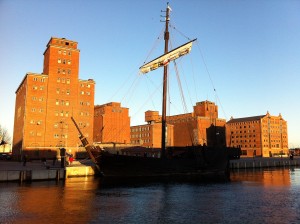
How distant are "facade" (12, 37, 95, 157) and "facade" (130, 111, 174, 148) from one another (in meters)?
48.5

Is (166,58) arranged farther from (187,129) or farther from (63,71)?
(187,129)

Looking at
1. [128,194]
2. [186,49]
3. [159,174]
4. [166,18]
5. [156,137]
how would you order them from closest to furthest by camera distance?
1. [128,194]
2. [159,174]
3. [186,49]
4. [166,18]
5. [156,137]

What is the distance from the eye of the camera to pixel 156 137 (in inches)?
4958

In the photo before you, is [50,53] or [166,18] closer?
[166,18]

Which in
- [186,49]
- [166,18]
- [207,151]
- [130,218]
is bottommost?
[130,218]

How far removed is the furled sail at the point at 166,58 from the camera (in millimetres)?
45625

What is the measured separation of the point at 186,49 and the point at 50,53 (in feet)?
145

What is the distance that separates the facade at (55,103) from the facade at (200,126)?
2187 inches

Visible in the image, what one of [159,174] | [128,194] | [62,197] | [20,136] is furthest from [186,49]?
[20,136]

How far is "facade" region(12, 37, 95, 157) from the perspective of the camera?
238 ft

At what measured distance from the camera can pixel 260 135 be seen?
138125 mm

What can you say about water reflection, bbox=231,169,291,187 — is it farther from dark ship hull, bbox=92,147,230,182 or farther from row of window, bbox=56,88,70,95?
row of window, bbox=56,88,70,95

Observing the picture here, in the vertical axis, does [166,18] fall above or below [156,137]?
above

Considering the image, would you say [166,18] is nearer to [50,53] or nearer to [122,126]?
[50,53]
